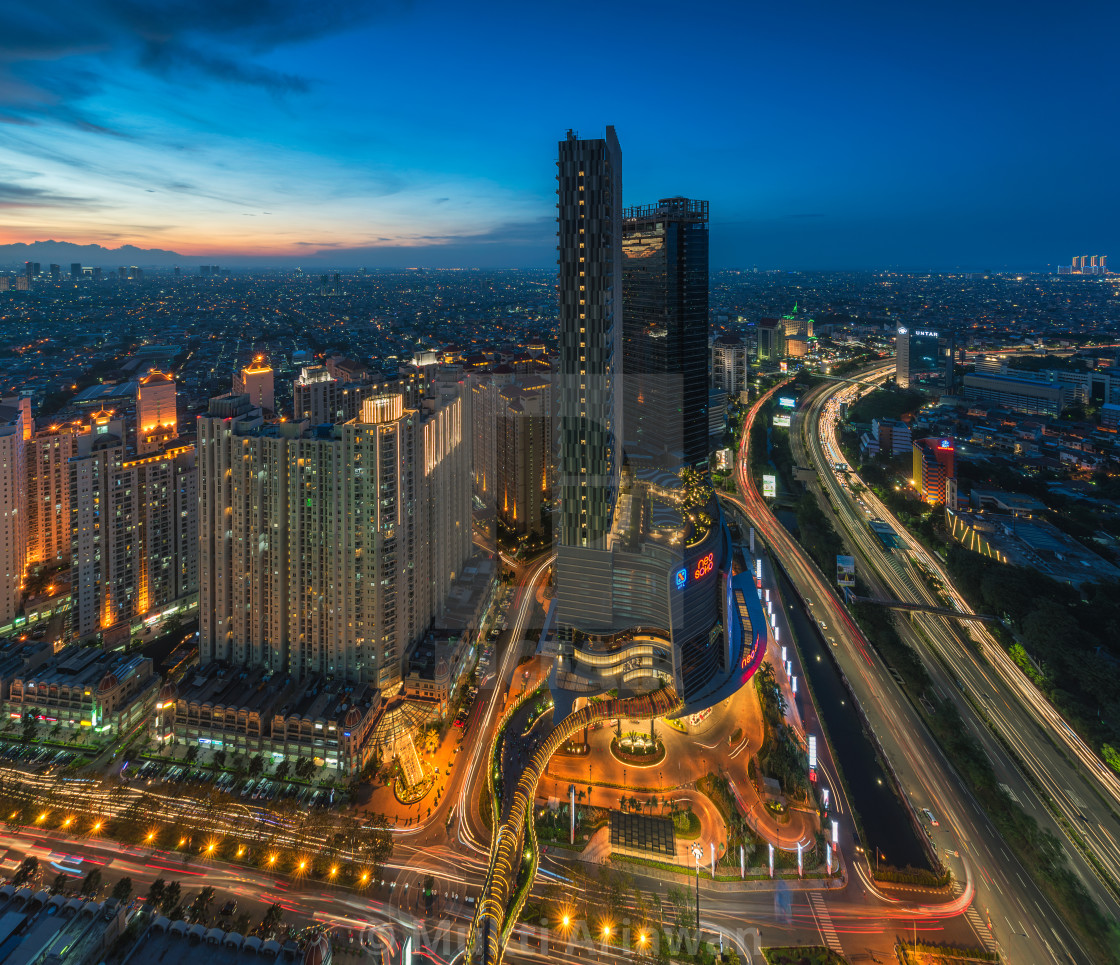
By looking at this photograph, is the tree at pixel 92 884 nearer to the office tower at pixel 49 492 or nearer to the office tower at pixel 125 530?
the office tower at pixel 125 530

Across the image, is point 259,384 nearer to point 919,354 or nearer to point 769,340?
point 769,340

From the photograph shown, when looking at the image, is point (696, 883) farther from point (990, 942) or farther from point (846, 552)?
point (846, 552)

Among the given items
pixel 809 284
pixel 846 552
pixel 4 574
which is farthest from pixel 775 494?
pixel 809 284

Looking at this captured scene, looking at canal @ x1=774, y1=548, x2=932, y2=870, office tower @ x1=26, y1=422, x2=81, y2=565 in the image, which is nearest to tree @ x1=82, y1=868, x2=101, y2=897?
office tower @ x1=26, y1=422, x2=81, y2=565

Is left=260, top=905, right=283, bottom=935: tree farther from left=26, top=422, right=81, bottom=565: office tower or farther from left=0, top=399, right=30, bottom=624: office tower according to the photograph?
left=26, top=422, right=81, bottom=565: office tower

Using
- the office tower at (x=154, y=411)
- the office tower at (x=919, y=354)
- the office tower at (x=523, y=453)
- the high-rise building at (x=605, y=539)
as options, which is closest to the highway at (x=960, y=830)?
the high-rise building at (x=605, y=539)

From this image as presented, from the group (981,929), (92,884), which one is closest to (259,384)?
(92,884)
